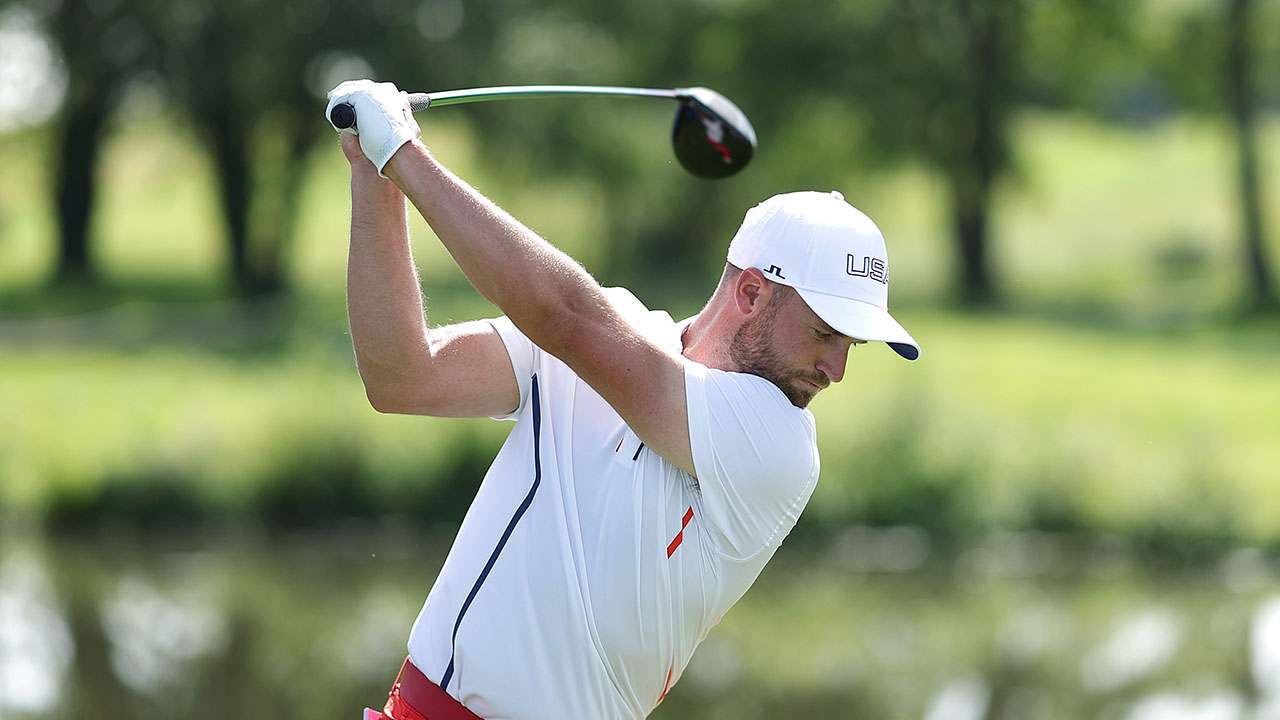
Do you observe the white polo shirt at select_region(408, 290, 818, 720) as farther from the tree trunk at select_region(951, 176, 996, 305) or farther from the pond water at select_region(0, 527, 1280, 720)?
the tree trunk at select_region(951, 176, 996, 305)

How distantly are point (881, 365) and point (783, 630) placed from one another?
663cm

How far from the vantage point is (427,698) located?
2.83m

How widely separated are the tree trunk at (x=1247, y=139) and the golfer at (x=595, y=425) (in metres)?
27.6

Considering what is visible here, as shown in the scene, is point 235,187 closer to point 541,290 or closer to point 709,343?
point 709,343

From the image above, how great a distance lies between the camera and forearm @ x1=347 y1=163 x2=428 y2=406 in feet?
8.65

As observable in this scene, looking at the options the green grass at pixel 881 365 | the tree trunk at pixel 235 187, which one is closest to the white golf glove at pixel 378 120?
the green grass at pixel 881 365

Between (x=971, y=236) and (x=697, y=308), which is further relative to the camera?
(x=971, y=236)

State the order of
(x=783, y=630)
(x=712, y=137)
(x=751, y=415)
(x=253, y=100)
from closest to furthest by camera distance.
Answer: (x=751, y=415) → (x=712, y=137) → (x=783, y=630) → (x=253, y=100)

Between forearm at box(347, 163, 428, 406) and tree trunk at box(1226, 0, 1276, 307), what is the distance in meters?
28.0

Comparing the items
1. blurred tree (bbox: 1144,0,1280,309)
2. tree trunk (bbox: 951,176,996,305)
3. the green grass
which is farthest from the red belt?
tree trunk (bbox: 951,176,996,305)

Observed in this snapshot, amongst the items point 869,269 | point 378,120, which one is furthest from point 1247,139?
point 378,120

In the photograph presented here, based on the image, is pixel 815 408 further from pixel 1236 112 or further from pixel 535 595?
pixel 1236 112

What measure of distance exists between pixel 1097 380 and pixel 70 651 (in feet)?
46.5

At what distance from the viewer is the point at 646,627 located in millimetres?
2822
